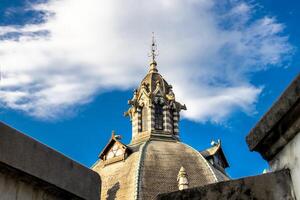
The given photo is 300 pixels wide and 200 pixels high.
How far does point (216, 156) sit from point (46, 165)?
112 ft

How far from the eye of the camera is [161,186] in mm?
29719

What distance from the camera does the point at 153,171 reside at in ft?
102

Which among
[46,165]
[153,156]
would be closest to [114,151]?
[153,156]

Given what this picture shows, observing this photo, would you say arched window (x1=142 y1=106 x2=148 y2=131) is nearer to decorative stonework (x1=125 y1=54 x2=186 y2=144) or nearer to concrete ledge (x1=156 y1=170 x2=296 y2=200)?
decorative stonework (x1=125 y1=54 x2=186 y2=144)

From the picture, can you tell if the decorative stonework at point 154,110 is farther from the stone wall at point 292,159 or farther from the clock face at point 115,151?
the stone wall at point 292,159

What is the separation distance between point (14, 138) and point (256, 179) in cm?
167

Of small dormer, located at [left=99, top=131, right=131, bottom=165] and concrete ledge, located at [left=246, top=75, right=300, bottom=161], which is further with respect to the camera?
small dormer, located at [left=99, top=131, right=131, bottom=165]

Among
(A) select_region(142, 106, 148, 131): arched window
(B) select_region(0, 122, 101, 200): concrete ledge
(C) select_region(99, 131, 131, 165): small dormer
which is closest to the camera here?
(B) select_region(0, 122, 101, 200): concrete ledge

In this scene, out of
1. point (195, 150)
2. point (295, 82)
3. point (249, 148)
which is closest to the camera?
point (295, 82)

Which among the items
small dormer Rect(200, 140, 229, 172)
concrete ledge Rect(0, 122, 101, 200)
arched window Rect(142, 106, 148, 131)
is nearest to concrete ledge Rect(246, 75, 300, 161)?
concrete ledge Rect(0, 122, 101, 200)

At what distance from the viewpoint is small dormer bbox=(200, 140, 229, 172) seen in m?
36.3

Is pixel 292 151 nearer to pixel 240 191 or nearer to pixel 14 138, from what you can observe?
pixel 240 191

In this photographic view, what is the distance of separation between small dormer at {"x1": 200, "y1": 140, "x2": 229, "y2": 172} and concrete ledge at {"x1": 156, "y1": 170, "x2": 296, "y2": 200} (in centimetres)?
3270

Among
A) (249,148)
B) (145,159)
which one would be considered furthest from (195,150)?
(249,148)
